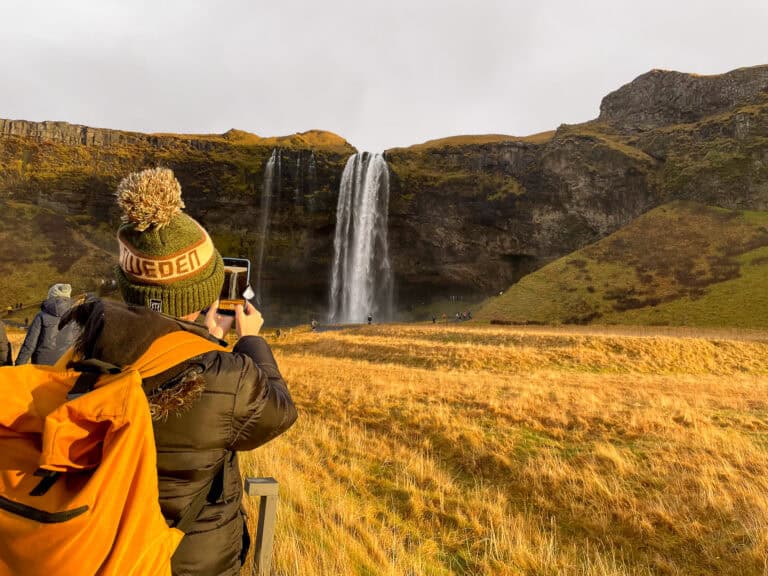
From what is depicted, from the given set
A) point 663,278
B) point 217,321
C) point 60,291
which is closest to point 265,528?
point 217,321

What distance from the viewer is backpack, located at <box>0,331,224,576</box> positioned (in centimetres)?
118

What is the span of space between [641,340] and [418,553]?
20.5 metres

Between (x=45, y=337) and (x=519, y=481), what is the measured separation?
22.1 feet

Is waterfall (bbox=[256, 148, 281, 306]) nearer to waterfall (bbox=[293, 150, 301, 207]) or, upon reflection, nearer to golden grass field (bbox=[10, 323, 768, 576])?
waterfall (bbox=[293, 150, 301, 207])

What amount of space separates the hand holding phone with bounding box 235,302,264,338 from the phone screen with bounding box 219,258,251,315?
0.06 metres

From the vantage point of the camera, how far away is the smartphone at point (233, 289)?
2379 mm

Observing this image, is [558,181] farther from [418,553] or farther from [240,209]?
[418,553]

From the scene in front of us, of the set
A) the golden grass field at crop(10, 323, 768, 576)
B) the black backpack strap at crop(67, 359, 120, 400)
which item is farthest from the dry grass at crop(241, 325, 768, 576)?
the black backpack strap at crop(67, 359, 120, 400)

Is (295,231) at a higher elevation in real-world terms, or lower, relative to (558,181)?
lower

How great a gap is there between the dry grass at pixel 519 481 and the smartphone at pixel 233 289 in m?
2.25

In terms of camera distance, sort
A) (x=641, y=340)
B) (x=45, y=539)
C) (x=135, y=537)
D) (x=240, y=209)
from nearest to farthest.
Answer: (x=45, y=539) < (x=135, y=537) < (x=641, y=340) < (x=240, y=209)

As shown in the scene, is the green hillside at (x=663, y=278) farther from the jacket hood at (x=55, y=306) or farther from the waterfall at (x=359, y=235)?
the jacket hood at (x=55, y=306)

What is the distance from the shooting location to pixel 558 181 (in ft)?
193

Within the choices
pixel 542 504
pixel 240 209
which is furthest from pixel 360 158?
pixel 542 504
